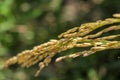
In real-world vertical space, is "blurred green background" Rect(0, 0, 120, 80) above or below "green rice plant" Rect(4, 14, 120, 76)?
above

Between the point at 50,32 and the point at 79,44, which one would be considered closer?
the point at 79,44

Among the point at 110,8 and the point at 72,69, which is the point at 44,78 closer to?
the point at 72,69

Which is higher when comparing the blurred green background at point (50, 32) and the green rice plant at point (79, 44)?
the blurred green background at point (50, 32)

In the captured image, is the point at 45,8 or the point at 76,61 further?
the point at 45,8

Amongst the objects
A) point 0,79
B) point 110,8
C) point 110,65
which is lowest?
point 110,65

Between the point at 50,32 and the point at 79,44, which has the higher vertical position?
the point at 50,32

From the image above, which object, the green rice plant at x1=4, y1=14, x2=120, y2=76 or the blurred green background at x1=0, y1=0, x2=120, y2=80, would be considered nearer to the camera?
the green rice plant at x1=4, y1=14, x2=120, y2=76

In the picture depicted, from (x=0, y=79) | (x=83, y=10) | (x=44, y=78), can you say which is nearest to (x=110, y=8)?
→ (x=83, y=10)

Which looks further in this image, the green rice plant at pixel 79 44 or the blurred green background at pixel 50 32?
the blurred green background at pixel 50 32
